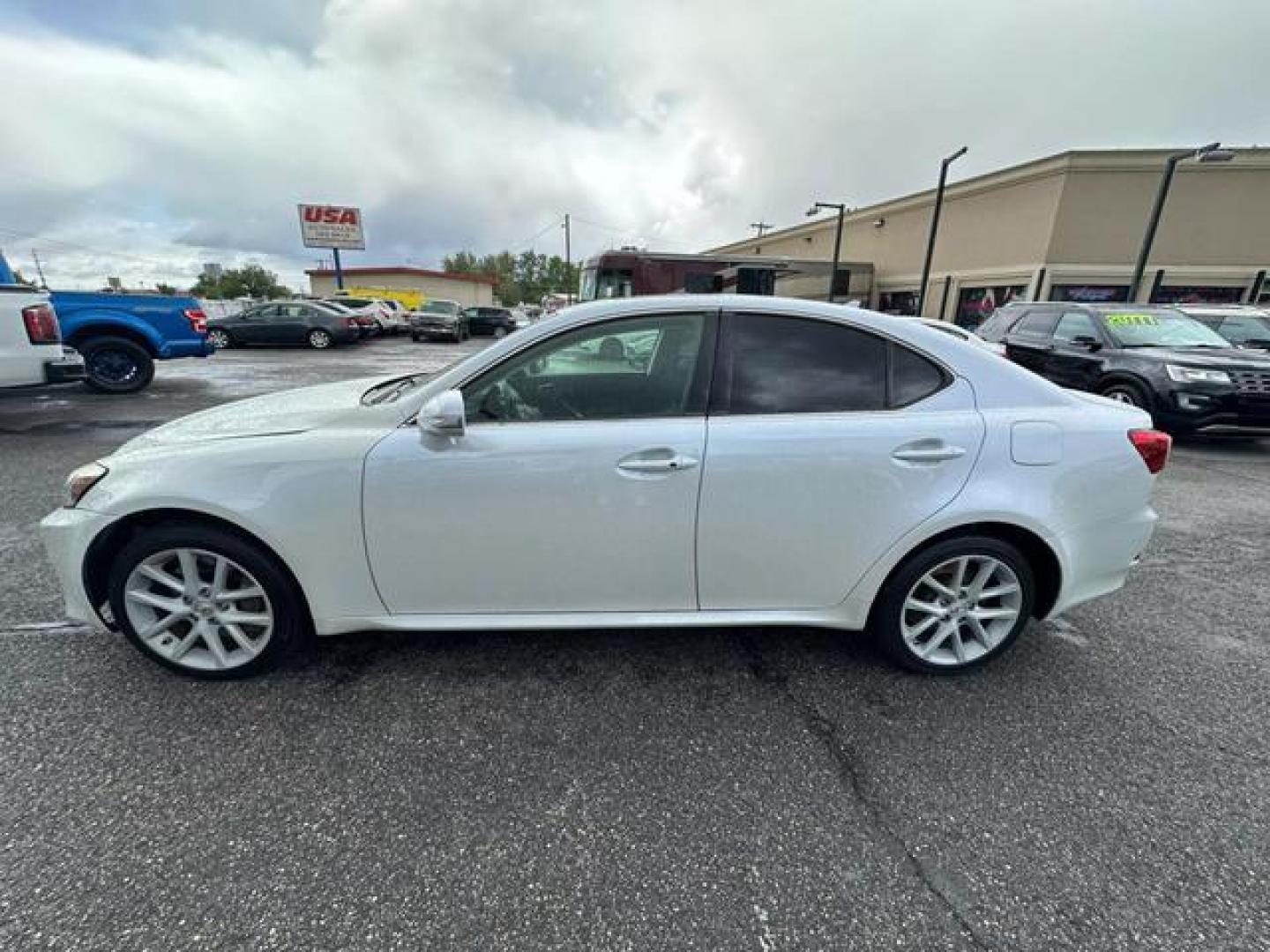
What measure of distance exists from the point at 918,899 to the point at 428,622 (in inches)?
73.6

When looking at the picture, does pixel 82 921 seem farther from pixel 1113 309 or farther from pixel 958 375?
pixel 1113 309

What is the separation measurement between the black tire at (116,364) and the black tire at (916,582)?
1136 centimetres

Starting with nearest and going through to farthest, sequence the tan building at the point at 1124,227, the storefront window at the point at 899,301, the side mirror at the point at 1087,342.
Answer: the side mirror at the point at 1087,342 → the tan building at the point at 1124,227 → the storefront window at the point at 899,301

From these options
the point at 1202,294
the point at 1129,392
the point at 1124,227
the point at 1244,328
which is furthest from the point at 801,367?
the point at 1202,294

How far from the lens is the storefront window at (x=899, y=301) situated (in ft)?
89.9

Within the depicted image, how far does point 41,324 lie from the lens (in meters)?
6.15

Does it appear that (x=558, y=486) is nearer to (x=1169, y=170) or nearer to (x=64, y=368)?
(x=64, y=368)

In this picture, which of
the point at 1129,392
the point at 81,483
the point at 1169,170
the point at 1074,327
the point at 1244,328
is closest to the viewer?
the point at 81,483

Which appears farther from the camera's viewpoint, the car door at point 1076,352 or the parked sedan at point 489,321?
the parked sedan at point 489,321

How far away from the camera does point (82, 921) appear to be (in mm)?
1492

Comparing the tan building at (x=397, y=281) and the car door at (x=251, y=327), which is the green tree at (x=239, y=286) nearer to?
the tan building at (x=397, y=281)

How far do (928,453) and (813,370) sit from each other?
21.5 inches


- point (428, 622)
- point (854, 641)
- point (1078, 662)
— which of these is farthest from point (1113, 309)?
point (428, 622)

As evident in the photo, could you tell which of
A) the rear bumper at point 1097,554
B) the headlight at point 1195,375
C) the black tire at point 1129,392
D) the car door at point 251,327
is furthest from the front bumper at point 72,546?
the car door at point 251,327
